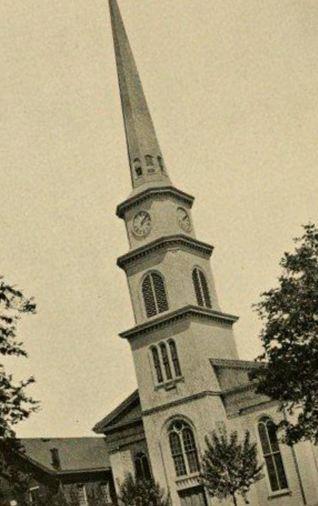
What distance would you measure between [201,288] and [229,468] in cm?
1169

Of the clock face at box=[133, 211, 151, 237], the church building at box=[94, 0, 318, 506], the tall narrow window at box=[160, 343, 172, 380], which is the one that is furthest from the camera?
the clock face at box=[133, 211, 151, 237]

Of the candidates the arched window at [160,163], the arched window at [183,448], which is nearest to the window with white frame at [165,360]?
the arched window at [183,448]

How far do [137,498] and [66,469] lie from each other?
517 inches

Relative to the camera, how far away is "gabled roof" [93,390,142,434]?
4378 centimetres

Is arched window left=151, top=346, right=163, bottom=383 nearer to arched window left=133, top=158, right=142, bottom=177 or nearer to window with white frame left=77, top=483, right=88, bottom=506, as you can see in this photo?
arched window left=133, top=158, right=142, bottom=177

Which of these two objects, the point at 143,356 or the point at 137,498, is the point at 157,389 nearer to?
the point at 143,356

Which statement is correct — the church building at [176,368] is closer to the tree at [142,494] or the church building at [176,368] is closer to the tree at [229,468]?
the tree at [142,494]

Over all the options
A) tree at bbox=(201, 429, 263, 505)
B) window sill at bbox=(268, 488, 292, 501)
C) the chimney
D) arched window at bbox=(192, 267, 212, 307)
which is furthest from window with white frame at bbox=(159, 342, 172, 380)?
the chimney

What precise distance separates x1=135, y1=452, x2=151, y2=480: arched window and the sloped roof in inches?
366

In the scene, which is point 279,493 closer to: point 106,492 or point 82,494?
point 82,494

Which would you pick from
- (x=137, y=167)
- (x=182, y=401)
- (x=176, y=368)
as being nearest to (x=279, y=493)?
(x=182, y=401)

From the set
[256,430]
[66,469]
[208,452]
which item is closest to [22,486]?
[208,452]

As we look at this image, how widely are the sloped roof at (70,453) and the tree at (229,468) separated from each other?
56.2 ft

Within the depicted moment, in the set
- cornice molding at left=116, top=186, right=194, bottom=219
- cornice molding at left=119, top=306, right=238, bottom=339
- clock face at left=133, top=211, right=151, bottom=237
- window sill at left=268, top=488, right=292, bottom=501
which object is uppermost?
cornice molding at left=116, top=186, right=194, bottom=219
